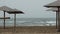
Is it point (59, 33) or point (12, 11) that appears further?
point (12, 11)

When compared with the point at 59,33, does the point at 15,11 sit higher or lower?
higher

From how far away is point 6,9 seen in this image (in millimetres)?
18453

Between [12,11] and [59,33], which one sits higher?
[12,11]

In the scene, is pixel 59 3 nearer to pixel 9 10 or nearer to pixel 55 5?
pixel 55 5

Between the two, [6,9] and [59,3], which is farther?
[6,9]

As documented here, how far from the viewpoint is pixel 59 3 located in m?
17.3

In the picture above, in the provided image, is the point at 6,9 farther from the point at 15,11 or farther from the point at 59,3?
the point at 59,3

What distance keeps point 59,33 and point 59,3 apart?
2143 mm

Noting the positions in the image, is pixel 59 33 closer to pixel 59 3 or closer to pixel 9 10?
pixel 59 3

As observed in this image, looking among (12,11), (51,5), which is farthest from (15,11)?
(51,5)

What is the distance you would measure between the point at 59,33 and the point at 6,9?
175 inches

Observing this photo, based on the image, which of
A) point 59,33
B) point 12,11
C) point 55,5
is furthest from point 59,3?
point 12,11

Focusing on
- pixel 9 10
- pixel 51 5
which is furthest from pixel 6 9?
pixel 51 5

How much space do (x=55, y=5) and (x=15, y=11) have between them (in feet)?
9.50
